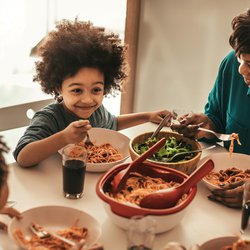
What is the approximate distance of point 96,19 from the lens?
3.18m

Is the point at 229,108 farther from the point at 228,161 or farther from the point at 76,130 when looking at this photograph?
the point at 76,130

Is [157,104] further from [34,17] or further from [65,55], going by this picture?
[65,55]

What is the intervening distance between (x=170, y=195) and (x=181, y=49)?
2.04 m

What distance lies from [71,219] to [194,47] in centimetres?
208

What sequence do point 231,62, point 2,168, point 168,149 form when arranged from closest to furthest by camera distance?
point 2,168 < point 168,149 < point 231,62

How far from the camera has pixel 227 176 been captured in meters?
1.71

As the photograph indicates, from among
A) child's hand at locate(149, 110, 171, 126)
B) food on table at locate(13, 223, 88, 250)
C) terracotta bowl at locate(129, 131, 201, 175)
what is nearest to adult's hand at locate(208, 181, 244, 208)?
terracotta bowl at locate(129, 131, 201, 175)

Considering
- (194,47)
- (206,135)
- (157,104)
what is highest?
(194,47)

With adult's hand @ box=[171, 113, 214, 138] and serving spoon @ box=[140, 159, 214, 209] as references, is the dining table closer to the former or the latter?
serving spoon @ box=[140, 159, 214, 209]

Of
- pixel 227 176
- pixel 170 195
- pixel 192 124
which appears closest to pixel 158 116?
pixel 192 124

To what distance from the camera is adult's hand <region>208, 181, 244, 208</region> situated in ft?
4.87

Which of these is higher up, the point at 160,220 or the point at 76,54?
the point at 76,54

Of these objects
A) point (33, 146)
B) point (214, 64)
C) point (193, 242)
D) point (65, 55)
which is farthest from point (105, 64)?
point (214, 64)

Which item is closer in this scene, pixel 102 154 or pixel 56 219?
pixel 56 219
